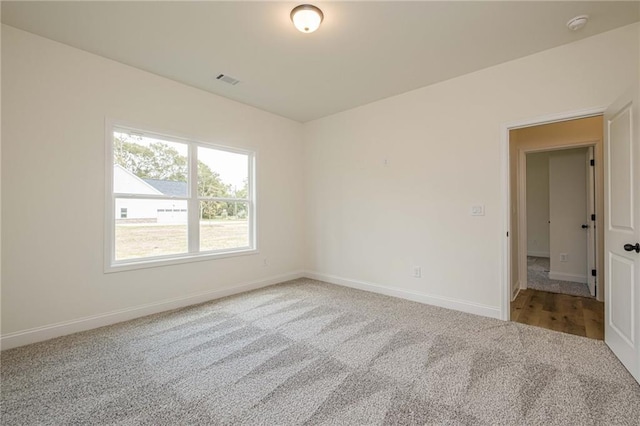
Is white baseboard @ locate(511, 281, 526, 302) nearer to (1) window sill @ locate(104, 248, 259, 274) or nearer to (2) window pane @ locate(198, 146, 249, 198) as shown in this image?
(1) window sill @ locate(104, 248, 259, 274)

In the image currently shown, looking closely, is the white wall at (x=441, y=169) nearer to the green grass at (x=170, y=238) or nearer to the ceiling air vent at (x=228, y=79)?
the green grass at (x=170, y=238)

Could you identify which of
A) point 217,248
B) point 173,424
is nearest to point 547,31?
point 173,424

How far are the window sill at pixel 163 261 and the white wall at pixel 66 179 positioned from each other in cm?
6

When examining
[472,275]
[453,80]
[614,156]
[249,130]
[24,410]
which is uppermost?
[453,80]

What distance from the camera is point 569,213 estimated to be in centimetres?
457

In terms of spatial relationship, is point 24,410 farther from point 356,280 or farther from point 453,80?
point 453,80

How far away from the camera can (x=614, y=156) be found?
2232 mm

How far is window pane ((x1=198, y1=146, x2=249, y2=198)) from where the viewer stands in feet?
12.4

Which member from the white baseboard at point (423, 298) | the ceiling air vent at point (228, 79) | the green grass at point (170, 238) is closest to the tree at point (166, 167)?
the green grass at point (170, 238)

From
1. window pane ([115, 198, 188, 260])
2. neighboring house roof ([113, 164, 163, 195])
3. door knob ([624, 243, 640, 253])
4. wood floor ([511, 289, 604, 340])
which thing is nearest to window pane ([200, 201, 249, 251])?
window pane ([115, 198, 188, 260])

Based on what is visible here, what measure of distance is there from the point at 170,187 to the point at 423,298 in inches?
138

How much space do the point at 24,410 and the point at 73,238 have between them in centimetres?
155

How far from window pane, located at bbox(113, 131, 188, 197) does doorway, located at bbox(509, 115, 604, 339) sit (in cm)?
401

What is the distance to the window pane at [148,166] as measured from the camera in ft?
9.97
